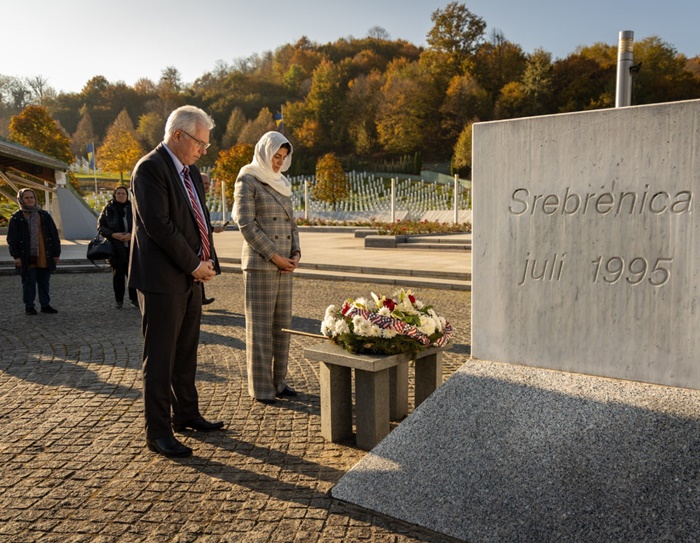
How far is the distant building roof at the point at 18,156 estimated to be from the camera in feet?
61.7

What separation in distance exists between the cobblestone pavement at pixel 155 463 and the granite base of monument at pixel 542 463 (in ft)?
0.62

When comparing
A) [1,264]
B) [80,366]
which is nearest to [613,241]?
[80,366]

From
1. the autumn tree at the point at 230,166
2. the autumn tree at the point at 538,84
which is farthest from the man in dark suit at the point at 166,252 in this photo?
the autumn tree at the point at 538,84

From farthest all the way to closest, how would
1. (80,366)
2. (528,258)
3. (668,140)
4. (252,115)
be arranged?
(252,115)
(80,366)
(528,258)
(668,140)

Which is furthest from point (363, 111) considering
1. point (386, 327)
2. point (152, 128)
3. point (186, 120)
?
point (386, 327)

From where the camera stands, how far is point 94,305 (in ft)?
31.5

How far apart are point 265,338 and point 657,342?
2.72m

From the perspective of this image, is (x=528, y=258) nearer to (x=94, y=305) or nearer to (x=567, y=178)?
(x=567, y=178)

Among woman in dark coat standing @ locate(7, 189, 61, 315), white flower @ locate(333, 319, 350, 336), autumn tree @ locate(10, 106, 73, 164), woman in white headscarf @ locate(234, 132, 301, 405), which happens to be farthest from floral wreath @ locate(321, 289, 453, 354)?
autumn tree @ locate(10, 106, 73, 164)

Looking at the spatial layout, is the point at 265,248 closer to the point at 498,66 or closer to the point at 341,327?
the point at 341,327

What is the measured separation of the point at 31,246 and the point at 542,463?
329 inches

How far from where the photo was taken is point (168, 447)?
3.61 meters

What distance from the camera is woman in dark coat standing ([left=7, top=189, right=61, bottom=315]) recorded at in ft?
29.0

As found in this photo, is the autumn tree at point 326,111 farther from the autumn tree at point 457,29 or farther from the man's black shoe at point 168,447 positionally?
the man's black shoe at point 168,447
